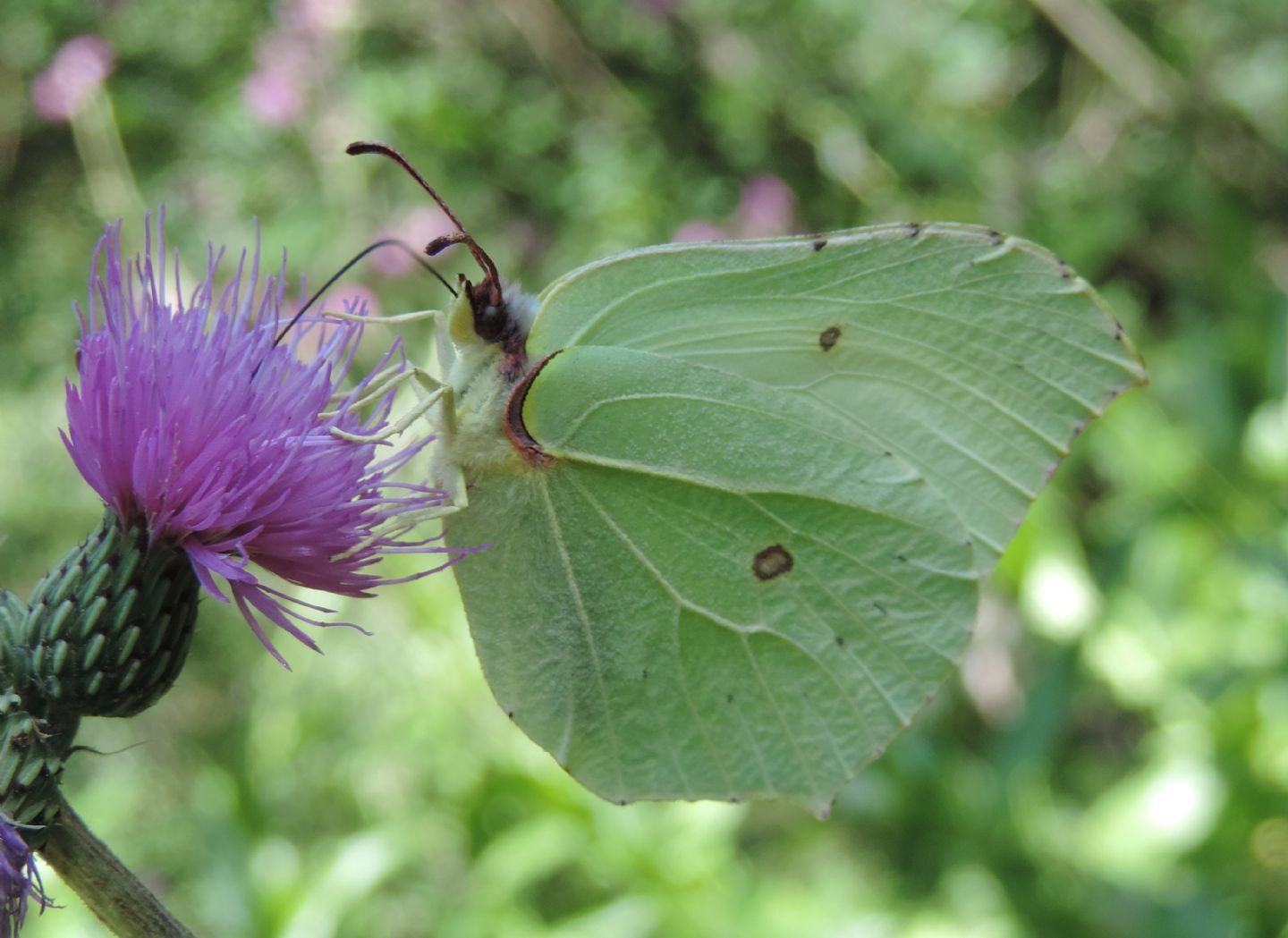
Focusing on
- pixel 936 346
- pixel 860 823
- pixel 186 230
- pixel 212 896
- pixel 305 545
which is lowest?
pixel 860 823

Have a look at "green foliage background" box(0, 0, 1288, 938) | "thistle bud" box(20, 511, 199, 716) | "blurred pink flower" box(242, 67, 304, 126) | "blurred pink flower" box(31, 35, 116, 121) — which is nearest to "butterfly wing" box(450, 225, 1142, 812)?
"thistle bud" box(20, 511, 199, 716)

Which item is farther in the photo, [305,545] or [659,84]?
[659,84]

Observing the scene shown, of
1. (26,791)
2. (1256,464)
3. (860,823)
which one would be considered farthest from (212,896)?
(1256,464)

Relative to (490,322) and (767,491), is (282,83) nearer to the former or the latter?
(490,322)

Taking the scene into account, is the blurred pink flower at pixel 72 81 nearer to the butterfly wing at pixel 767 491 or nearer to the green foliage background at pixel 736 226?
the green foliage background at pixel 736 226

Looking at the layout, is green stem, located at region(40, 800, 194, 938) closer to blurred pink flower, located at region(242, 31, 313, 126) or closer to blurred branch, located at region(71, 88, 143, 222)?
blurred pink flower, located at region(242, 31, 313, 126)

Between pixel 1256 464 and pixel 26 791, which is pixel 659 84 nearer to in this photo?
pixel 1256 464

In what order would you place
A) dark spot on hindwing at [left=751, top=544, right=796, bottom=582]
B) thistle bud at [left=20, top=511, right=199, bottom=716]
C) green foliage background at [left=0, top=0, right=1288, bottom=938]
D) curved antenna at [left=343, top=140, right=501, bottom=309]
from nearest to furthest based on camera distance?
thistle bud at [left=20, top=511, right=199, bottom=716], curved antenna at [left=343, top=140, right=501, bottom=309], dark spot on hindwing at [left=751, top=544, right=796, bottom=582], green foliage background at [left=0, top=0, right=1288, bottom=938]
